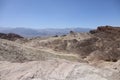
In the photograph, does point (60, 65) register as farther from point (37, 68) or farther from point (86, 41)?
point (86, 41)

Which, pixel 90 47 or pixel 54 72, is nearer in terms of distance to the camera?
pixel 54 72

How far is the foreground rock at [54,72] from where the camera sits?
24.4 feet

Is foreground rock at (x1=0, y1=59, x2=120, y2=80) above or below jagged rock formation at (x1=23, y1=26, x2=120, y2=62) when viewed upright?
above

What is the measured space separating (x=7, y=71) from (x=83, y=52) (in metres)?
21.4

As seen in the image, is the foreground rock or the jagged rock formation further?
the jagged rock formation

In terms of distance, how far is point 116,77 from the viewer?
25.3ft

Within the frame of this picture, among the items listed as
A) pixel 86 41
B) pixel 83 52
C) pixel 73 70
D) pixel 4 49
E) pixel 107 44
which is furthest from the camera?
pixel 86 41

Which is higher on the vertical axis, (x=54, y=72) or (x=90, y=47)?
(x=54, y=72)

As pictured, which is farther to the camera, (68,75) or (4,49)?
(4,49)

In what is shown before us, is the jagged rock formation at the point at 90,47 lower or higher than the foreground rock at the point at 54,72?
lower

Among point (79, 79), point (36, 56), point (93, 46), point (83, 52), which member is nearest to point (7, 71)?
point (79, 79)

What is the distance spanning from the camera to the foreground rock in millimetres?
7445

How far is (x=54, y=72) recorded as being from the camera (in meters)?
7.72

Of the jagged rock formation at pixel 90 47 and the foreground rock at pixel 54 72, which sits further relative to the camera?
the jagged rock formation at pixel 90 47
